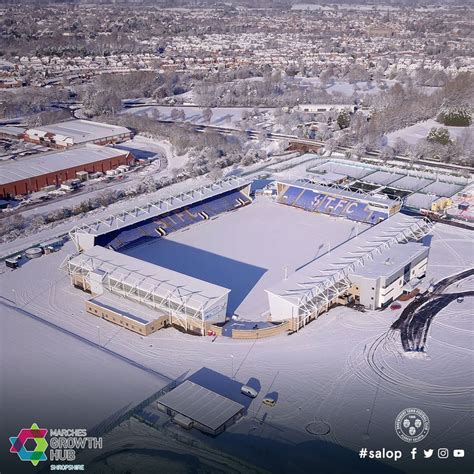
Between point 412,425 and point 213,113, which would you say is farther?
point 213,113

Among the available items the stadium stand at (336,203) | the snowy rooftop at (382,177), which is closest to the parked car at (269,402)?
the stadium stand at (336,203)

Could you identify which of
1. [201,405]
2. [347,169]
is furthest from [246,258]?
[347,169]

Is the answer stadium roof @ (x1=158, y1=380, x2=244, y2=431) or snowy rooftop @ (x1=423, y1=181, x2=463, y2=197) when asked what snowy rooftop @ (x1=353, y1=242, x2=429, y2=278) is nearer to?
stadium roof @ (x1=158, y1=380, x2=244, y2=431)

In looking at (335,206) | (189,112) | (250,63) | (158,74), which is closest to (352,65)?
(250,63)

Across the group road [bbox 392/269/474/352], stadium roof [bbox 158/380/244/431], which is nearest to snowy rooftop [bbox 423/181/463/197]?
road [bbox 392/269/474/352]

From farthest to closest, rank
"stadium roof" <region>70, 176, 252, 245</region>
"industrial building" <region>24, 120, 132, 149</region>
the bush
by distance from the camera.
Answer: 1. the bush
2. "industrial building" <region>24, 120, 132, 149</region>
3. "stadium roof" <region>70, 176, 252, 245</region>

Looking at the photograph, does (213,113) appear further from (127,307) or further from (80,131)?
(127,307)

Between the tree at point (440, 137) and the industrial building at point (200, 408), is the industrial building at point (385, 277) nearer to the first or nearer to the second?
the industrial building at point (200, 408)
